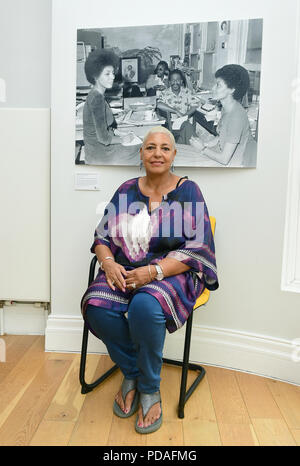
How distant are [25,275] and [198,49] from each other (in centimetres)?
171

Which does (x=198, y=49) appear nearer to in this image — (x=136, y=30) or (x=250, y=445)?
(x=136, y=30)

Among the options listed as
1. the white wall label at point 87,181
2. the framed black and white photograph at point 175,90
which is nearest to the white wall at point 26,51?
the framed black and white photograph at point 175,90

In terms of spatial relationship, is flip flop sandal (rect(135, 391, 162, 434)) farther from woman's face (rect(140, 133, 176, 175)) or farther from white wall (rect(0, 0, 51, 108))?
white wall (rect(0, 0, 51, 108))

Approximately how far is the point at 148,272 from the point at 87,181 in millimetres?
832

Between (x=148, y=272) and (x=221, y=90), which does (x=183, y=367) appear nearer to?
(x=148, y=272)

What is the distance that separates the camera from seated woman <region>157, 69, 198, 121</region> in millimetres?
2035

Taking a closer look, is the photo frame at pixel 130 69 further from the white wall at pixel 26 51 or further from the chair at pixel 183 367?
the chair at pixel 183 367

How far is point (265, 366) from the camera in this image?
81.4 inches

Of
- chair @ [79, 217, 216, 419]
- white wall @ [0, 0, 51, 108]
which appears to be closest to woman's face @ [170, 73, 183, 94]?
chair @ [79, 217, 216, 419]

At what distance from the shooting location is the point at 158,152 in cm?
179

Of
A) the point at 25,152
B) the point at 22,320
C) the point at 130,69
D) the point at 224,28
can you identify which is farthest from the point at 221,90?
the point at 22,320
